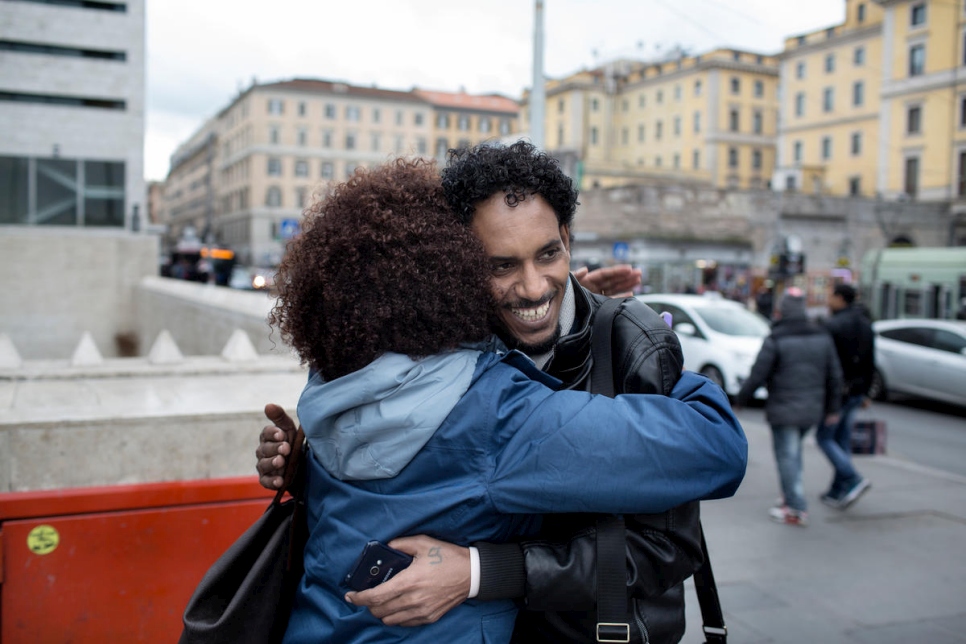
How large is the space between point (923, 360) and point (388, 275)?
13808 mm

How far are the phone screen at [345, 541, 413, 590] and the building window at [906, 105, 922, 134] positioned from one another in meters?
60.7

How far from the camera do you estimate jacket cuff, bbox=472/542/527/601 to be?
1.45 m

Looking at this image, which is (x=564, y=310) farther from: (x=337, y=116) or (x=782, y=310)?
(x=337, y=116)

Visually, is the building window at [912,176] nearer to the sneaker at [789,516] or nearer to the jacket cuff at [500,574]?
the sneaker at [789,516]

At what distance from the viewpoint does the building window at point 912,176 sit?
177 ft

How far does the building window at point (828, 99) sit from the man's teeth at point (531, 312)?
231ft

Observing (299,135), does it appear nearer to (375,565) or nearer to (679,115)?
(679,115)

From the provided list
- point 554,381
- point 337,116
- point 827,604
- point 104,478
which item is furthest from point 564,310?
point 337,116

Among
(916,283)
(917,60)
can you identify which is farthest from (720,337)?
(917,60)

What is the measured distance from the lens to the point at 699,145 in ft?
256

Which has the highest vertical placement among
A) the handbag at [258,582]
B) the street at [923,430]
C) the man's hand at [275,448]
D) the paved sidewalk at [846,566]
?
the man's hand at [275,448]

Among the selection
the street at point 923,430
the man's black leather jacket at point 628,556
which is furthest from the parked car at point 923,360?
the man's black leather jacket at point 628,556

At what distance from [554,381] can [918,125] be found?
60.6m

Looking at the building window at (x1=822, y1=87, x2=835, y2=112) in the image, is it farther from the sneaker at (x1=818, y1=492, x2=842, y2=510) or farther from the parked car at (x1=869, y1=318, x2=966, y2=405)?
the sneaker at (x1=818, y1=492, x2=842, y2=510)
